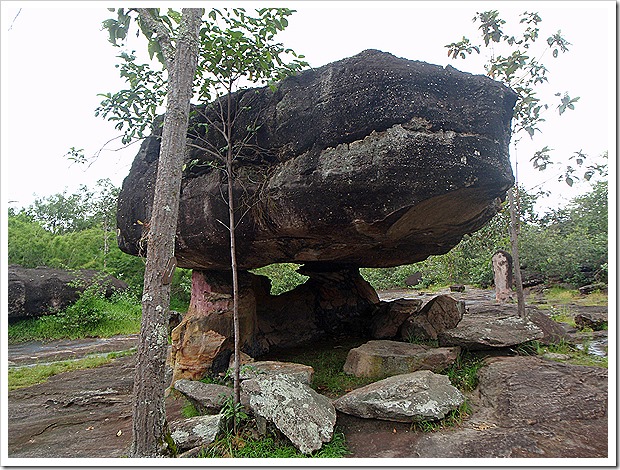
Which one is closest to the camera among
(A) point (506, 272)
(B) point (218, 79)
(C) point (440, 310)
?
(B) point (218, 79)

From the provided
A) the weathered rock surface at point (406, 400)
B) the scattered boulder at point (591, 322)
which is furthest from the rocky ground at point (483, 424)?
the scattered boulder at point (591, 322)

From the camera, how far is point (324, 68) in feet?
18.7

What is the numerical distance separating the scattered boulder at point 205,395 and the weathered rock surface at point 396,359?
80.1 inches

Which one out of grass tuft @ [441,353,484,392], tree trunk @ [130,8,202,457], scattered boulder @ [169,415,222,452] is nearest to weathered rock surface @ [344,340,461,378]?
grass tuft @ [441,353,484,392]

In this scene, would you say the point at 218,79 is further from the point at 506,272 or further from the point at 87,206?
the point at 87,206

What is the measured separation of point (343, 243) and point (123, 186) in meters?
4.06

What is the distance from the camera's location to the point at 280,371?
5926 mm

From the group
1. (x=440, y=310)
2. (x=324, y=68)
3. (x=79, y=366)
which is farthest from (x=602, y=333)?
(x=79, y=366)

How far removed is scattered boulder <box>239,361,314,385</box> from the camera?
571 centimetres

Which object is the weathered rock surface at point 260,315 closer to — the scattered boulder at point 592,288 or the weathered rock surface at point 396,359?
the weathered rock surface at point 396,359

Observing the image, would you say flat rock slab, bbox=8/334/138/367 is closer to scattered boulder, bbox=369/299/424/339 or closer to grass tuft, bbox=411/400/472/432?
scattered boulder, bbox=369/299/424/339

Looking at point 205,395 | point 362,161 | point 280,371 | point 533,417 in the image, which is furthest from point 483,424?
point 205,395

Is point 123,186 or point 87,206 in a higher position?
point 87,206

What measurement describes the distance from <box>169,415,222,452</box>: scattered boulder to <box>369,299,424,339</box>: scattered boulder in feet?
13.8
